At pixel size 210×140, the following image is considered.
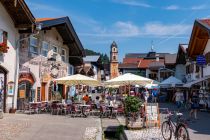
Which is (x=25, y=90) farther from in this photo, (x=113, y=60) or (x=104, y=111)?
(x=113, y=60)

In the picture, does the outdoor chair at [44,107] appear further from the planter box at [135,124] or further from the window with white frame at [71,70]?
the window with white frame at [71,70]

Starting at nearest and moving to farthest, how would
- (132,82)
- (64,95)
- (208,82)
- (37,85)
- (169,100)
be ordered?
(132,82)
(37,85)
(208,82)
(64,95)
(169,100)

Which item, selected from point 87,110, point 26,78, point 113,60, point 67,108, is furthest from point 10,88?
point 113,60

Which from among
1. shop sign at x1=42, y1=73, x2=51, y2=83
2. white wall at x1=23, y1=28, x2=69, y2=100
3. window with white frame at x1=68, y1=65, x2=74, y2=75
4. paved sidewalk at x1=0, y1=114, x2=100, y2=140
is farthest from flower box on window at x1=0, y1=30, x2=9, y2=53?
window with white frame at x1=68, y1=65, x2=74, y2=75

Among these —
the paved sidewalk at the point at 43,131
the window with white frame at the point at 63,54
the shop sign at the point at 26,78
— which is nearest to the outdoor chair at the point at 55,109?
the shop sign at the point at 26,78

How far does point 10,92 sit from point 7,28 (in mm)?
3407

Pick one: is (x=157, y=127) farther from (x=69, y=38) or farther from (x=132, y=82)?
(x=69, y=38)

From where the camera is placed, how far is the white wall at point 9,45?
1858cm

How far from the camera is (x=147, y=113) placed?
48.8ft

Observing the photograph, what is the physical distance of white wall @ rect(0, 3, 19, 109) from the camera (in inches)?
731

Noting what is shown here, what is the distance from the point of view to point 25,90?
22.2 m

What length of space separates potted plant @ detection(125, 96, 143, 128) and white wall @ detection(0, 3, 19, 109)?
24.0 ft

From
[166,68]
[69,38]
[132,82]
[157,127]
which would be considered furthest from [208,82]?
[166,68]

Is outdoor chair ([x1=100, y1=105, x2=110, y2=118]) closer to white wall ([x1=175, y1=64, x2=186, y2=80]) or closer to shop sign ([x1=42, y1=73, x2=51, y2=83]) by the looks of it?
shop sign ([x1=42, y1=73, x2=51, y2=83])
